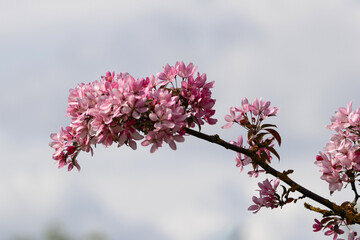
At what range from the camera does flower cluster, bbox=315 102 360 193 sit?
12.4 feet

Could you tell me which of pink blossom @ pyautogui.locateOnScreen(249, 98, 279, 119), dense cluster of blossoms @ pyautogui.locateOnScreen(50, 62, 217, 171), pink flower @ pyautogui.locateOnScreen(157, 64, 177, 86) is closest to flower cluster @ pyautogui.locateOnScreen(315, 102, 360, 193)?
pink blossom @ pyautogui.locateOnScreen(249, 98, 279, 119)

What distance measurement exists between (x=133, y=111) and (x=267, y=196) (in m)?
1.31

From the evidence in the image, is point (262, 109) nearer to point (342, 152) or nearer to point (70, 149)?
point (342, 152)

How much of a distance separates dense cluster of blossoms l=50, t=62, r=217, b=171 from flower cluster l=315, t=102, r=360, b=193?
867 millimetres

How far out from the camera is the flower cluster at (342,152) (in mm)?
3777

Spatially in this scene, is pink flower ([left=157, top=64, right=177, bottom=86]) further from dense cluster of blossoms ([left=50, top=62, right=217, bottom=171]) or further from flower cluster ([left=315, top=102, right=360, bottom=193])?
flower cluster ([left=315, top=102, right=360, bottom=193])

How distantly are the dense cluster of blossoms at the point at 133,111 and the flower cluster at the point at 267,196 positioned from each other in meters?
0.65

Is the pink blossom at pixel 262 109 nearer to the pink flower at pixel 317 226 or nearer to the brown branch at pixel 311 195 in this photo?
the brown branch at pixel 311 195

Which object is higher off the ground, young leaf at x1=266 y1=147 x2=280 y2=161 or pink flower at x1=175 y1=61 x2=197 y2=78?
pink flower at x1=175 y1=61 x2=197 y2=78

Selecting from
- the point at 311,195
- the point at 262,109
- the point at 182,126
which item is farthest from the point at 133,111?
the point at 311,195

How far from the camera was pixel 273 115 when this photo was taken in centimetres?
392

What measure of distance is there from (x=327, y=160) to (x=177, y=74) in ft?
4.11

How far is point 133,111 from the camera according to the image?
11.0 ft

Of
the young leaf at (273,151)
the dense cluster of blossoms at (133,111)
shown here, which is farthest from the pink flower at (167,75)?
the young leaf at (273,151)
